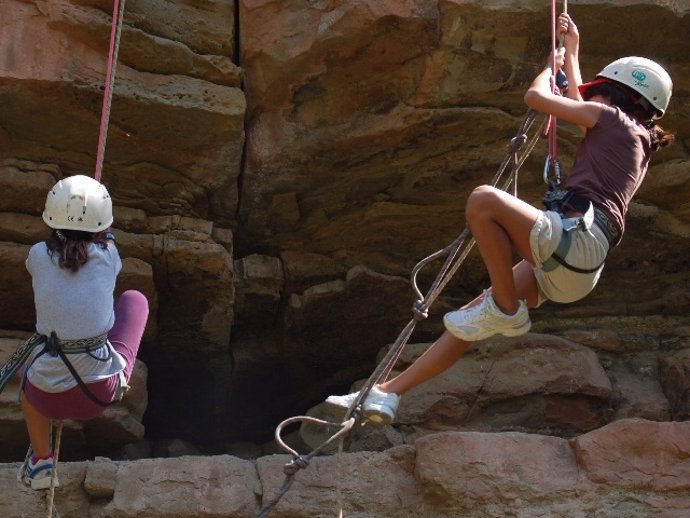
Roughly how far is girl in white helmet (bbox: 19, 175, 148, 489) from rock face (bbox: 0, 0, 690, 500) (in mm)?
2069

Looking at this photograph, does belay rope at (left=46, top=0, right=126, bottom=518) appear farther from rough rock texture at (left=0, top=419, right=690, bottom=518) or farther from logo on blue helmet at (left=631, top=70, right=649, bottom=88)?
logo on blue helmet at (left=631, top=70, right=649, bottom=88)

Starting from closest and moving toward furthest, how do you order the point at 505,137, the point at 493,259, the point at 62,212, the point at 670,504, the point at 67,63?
1. the point at 493,259
2. the point at 62,212
3. the point at 670,504
4. the point at 67,63
5. the point at 505,137

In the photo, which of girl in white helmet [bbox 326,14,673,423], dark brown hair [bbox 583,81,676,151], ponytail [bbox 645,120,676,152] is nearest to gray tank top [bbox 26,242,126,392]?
girl in white helmet [bbox 326,14,673,423]

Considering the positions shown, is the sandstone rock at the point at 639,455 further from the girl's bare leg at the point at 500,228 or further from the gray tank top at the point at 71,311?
the gray tank top at the point at 71,311

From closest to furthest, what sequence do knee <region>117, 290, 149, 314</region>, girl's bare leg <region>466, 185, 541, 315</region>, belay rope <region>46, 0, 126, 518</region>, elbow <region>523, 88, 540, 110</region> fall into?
girl's bare leg <region>466, 185, 541, 315</region> < elbow <region>523, 88, 540, 110</region> < belay rope <region>46, 0, 126, 518</region> < knee <region>117, 290, 149, 314</region>

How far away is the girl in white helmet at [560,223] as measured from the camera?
4.99 m

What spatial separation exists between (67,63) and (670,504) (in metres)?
4.57

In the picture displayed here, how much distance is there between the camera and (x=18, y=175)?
7.78 meters

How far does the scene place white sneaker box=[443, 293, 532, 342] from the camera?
506 centimetres

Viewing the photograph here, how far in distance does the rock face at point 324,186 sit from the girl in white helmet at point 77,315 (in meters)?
2.07

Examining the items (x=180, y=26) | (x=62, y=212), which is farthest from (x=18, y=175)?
(x=62, y=212)

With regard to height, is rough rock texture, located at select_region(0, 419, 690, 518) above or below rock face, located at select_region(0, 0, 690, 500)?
below

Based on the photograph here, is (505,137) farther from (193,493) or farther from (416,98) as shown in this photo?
(193,493)

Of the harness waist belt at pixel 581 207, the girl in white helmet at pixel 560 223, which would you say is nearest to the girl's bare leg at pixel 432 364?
the girl in white helmet at pixel 560 223
